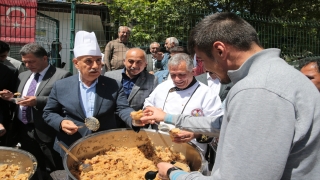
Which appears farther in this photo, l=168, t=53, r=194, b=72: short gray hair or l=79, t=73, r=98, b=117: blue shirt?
l=168, t=53, r=194, b=72: short gray hair

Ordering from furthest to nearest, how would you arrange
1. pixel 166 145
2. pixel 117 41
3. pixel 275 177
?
pixel 117 41
pixel 166 145
pixel 275 177

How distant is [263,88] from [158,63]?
446cm

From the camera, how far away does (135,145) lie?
218cm

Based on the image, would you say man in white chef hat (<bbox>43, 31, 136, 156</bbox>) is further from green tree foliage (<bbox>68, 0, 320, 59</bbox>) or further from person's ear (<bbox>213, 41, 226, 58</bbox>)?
green tree foliage (<bbox>68, 0, 320, 59</bbox>)

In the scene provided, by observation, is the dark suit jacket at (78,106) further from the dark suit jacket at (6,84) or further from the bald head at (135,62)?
the dark suit jacket at (6,84)

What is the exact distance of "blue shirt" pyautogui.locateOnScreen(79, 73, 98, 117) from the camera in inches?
92.2

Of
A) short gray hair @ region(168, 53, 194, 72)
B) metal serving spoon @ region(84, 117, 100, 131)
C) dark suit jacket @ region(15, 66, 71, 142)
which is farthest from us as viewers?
dark suit jacket @ region(15, 66, 71, 142)

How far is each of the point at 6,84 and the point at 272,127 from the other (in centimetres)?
315

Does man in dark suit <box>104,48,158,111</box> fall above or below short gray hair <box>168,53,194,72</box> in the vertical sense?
below

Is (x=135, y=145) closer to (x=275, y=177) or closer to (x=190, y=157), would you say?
(x=190, y=157)

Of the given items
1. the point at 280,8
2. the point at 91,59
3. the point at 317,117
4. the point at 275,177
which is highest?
the point at 280,8

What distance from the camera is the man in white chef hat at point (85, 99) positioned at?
230 centimetres

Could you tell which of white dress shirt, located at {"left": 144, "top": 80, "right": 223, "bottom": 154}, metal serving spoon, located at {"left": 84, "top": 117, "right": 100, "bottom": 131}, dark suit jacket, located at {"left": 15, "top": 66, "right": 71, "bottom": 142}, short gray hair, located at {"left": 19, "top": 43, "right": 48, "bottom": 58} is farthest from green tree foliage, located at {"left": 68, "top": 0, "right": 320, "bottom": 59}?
metal serving spoon, located at {"left": 84, "top": 117, "right": 100, "bottom": 131}

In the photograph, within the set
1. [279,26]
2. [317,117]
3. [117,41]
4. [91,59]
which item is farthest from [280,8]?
[317,117]
